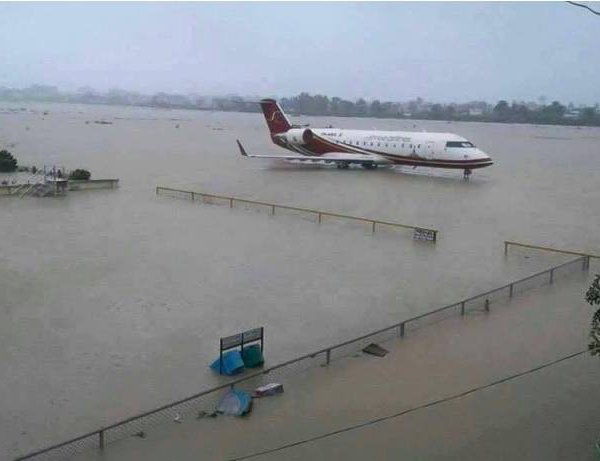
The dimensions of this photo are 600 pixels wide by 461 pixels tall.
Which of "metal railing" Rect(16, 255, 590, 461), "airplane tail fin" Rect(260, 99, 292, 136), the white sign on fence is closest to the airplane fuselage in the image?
"airplane tail fin" Rect(260, 99, 292, 136)

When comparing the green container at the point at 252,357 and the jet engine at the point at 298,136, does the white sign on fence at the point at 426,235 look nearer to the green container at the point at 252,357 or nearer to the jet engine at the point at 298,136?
the green container at the point at 252,357

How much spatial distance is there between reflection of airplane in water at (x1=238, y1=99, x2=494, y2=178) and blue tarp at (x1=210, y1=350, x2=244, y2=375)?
1239 inches

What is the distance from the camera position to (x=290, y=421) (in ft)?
32.4

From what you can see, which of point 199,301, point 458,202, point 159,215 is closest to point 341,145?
point 458,202

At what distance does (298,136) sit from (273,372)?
37258 mm

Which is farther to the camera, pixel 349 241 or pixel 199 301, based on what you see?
pixel 349 241

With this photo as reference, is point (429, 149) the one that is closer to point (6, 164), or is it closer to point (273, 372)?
point (6, 164)

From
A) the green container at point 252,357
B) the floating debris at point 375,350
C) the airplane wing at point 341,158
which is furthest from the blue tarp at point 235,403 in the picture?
the airplane wing at point 341,158

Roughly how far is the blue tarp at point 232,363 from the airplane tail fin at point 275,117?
40.2 metres

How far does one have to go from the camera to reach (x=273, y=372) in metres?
11.4

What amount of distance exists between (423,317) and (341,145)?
107 feet

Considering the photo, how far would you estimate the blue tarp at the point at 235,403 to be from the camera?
10.1 meters

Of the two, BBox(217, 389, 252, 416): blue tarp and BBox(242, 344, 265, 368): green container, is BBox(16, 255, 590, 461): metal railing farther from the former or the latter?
BBox(242, 344, 265, 368): green container

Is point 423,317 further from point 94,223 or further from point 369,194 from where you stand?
point 369,194
